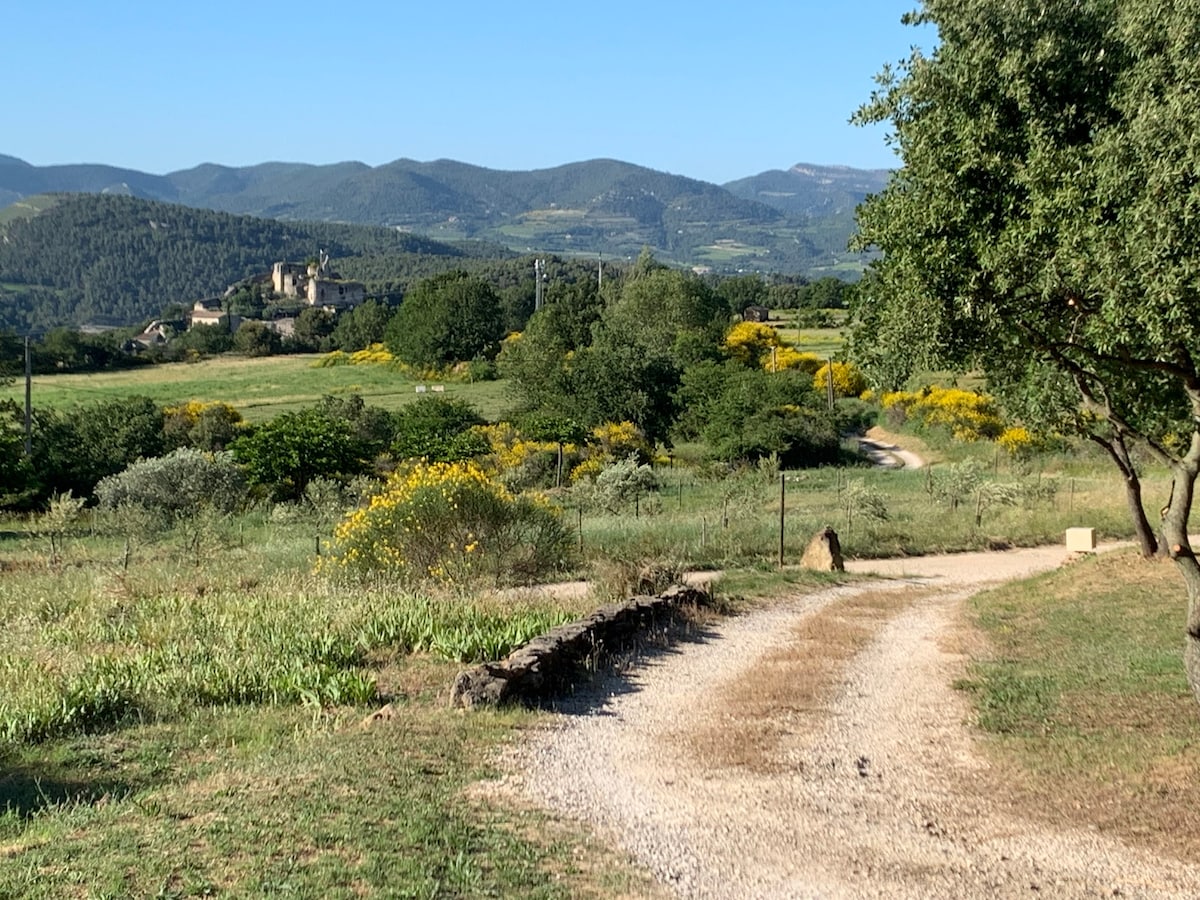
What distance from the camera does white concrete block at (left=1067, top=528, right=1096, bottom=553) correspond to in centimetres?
2443

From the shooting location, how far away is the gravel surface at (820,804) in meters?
6.25

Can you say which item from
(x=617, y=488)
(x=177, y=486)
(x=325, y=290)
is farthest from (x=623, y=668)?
(x=325, y=290)

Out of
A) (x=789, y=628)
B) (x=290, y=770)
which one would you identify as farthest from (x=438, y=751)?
(x=789, y=628)

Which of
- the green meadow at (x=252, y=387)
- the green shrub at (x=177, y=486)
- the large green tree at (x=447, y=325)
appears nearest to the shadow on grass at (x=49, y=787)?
the green shrub at (x=177, y=486)

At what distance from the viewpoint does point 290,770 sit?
7.38m

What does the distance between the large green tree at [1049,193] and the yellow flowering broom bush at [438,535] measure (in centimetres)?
912

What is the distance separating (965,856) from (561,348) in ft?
206

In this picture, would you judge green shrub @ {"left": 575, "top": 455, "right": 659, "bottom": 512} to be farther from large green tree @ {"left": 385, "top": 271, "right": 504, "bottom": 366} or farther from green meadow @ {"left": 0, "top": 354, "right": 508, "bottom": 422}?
large green tree @ {"left": 385, "top": 271, "right": 504, "bottom": 366}

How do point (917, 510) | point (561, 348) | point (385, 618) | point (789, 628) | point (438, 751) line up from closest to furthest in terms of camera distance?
point (438, 751) → point (385, 618) → point (789, 628) → point (917, 510) → point (561, 348)

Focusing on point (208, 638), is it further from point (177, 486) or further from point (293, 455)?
point (293, 455)

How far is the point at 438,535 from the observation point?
18.4 m

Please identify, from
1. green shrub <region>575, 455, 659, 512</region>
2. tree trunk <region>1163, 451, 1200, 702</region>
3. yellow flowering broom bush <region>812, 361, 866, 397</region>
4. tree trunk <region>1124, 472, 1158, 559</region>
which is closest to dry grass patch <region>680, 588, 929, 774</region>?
tree trunk <region>1163, 451, 1200, 702</region>

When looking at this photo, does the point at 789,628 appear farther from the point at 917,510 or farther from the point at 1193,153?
the point at 917,510

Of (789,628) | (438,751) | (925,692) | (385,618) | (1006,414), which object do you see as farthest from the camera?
(1006,414)
